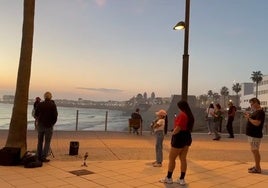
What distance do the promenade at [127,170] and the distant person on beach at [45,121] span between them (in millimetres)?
406

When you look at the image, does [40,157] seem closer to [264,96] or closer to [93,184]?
[93,184]

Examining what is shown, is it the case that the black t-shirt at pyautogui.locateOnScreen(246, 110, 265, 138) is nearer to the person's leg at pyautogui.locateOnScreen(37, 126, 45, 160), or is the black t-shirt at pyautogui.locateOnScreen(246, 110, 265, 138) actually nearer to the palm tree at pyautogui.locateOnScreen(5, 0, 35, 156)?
the person's leg at pyautogui.locateOnScreen(37, 126, 45, 160)

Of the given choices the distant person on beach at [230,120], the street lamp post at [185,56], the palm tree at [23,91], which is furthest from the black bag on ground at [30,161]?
the distant person on beach at [230,120]

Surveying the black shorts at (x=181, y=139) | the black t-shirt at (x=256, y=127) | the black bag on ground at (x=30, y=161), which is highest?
the black t-shirt at (x=256, y=127)

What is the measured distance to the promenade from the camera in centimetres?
797

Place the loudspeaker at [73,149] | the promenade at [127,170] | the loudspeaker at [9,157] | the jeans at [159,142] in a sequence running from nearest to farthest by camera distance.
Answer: the promenade at [127,170], the loudspeaker at [9,157], the jeans at [159,142], the loudspeaker at [73,149]

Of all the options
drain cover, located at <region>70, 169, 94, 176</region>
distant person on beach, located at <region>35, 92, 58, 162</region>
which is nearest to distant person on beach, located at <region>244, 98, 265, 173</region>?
drain cover, located at <region>70, 169, 94, 176</region>

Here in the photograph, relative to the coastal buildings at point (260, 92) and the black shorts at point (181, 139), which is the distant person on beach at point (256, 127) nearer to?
the black shorts at point (181, 139)

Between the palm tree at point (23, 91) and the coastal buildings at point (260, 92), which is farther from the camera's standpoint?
the coastal buildings at point (260, 92)

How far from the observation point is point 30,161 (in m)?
9.39

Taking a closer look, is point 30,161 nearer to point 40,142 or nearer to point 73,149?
point 40,142

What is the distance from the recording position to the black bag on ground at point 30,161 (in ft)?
30.5

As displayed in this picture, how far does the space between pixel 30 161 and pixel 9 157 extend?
562 millimetres

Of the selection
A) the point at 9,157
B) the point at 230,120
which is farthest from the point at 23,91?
the point at 230,120
